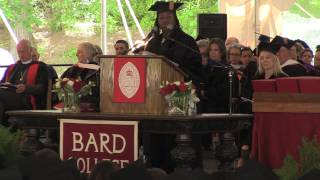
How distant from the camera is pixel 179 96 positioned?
571 cm

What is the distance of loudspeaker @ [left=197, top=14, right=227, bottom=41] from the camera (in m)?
12.7

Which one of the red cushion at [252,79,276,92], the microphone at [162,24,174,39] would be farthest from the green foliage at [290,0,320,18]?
the red cushion at [252,79,276,92]

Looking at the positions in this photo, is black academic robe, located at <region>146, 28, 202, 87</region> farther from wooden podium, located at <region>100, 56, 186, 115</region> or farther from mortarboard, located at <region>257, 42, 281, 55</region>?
mortarboard, located at <region>257, 42, 281, 55</region>

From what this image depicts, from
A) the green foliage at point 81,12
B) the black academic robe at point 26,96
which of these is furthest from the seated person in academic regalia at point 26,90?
the green foliage at point 81,12

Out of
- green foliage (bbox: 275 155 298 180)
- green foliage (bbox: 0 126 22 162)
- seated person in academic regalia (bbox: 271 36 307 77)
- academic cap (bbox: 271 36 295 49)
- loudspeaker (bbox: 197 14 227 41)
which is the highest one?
loudspeaker (bbox: 197 14 227 41)

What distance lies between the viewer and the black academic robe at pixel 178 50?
676 centimetres

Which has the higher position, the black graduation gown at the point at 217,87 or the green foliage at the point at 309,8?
the green foliage at the point at 309,8

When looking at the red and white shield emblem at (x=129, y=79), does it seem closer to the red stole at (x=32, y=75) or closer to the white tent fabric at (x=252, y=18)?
the red stole at (x=32, y=75)

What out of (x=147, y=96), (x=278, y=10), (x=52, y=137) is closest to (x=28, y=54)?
(x=52, y=137)

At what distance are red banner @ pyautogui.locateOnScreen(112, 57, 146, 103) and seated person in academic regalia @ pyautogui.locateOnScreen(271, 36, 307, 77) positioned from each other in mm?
2546

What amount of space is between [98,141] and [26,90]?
3.91m

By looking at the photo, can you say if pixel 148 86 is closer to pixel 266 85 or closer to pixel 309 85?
pixel 266 85

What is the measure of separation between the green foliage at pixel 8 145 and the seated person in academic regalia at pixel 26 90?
26.8 ft

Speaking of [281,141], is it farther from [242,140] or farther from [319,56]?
[319,56]
